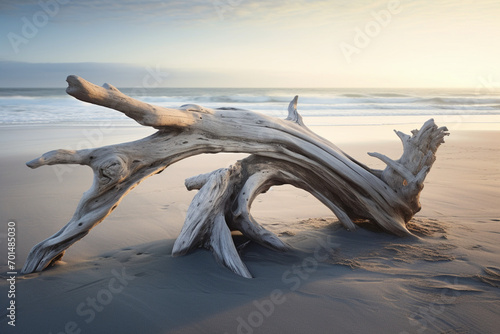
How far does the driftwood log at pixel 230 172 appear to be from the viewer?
9.78 feet

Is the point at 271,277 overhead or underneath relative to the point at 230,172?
underneath

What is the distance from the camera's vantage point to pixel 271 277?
3053 mm

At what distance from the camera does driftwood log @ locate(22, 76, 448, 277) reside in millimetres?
2980

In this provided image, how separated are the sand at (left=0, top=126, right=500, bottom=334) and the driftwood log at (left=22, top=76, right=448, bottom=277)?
189 mm

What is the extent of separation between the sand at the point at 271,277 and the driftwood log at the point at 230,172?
189 millimetres

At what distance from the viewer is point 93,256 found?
3619mm

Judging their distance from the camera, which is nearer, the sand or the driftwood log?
the sand

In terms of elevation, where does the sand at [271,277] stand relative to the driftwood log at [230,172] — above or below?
below

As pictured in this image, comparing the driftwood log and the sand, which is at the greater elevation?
the driftwood log

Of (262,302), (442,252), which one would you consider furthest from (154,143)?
(442,252)

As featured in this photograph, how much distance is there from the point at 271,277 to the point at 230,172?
1054mm

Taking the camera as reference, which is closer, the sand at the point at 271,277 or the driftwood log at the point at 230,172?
the sand at the point at 271,277

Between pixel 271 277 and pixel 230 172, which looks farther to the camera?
pixel 230 172

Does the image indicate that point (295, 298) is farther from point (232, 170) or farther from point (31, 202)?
point (31, 202)
